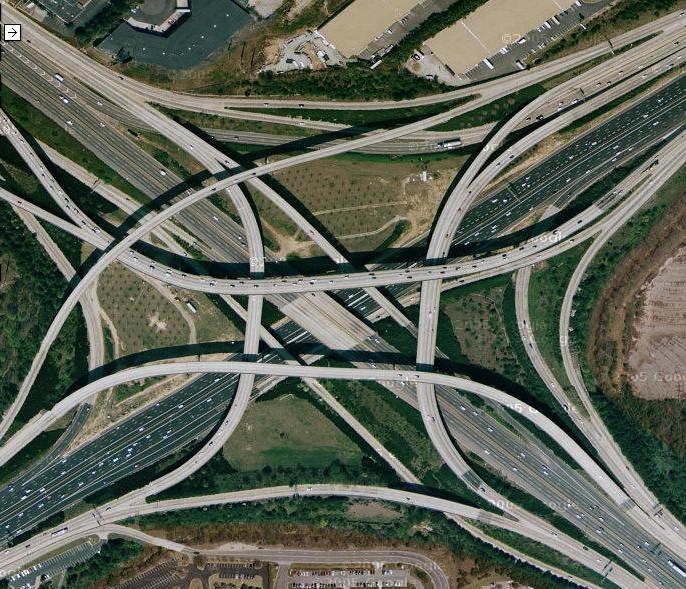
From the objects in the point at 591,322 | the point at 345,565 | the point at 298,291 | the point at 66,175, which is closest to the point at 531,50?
the point at 591,322

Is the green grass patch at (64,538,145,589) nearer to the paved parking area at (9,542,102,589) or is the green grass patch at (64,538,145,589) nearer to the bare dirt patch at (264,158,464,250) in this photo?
the paved parking area at (9,542,102,589)

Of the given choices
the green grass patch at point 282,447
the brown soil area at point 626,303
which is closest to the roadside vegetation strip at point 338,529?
the green grass patch at point 282,447

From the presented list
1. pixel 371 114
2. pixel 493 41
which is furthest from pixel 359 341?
pixel 493 41

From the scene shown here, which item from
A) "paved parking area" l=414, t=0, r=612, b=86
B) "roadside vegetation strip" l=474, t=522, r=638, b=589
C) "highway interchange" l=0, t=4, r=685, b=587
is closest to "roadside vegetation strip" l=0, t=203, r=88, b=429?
"highway interchange" l=0, t=4, r=685, b=587

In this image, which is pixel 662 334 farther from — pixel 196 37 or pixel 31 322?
pixel 31 322

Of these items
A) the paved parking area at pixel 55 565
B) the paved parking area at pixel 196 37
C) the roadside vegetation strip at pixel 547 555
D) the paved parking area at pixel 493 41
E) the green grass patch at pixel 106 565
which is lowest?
the roadside vegetation strip at pixel 547 555

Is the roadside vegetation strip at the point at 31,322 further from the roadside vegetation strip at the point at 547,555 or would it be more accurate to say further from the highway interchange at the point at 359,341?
the roadside vegetation strip at the point at 547,555
